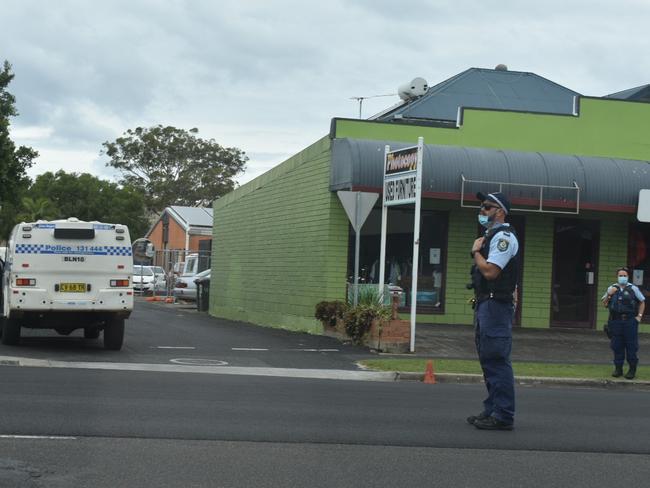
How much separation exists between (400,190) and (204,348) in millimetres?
4479

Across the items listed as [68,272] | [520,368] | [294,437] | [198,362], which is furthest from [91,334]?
[294,437]

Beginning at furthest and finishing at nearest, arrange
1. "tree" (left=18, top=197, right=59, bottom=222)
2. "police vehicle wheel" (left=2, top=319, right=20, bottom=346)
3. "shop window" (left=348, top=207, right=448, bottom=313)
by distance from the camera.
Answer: "tree" (left=18, top=197, right=59, bottom=222), "shop window" (left=348, top=207, right=448, bottom=313), "police vehicle wheel" (left=2, top=319, right=20, bottom=346)

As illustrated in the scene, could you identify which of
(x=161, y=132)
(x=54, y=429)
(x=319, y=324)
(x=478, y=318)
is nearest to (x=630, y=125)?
(x=319, y=324)

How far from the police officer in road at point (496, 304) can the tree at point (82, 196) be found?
57.7 metres

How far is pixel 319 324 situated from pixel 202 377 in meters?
8.39

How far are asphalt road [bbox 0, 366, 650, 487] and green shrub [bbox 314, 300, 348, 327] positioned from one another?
7855 mm

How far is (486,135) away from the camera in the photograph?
2244 centimetres

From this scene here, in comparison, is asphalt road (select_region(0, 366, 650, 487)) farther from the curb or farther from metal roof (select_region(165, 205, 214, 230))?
metal roof (select_region(165, 205, 214, 230))

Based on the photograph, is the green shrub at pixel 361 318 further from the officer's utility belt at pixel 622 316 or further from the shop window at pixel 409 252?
the officer's utility belt at pixel 622 316

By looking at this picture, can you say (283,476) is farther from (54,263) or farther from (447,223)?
(447,223)

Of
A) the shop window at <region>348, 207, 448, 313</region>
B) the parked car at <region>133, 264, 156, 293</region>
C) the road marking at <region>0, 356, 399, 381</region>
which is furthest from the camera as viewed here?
the parked car at <region>133, 264, 156, 293</region>

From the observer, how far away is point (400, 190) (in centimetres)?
1805

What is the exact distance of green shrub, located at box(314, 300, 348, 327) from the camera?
776 inches

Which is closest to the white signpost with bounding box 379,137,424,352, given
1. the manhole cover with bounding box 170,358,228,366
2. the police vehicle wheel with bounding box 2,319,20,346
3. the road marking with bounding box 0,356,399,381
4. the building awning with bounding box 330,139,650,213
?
the building awning with bounding box 330,139,650,213
